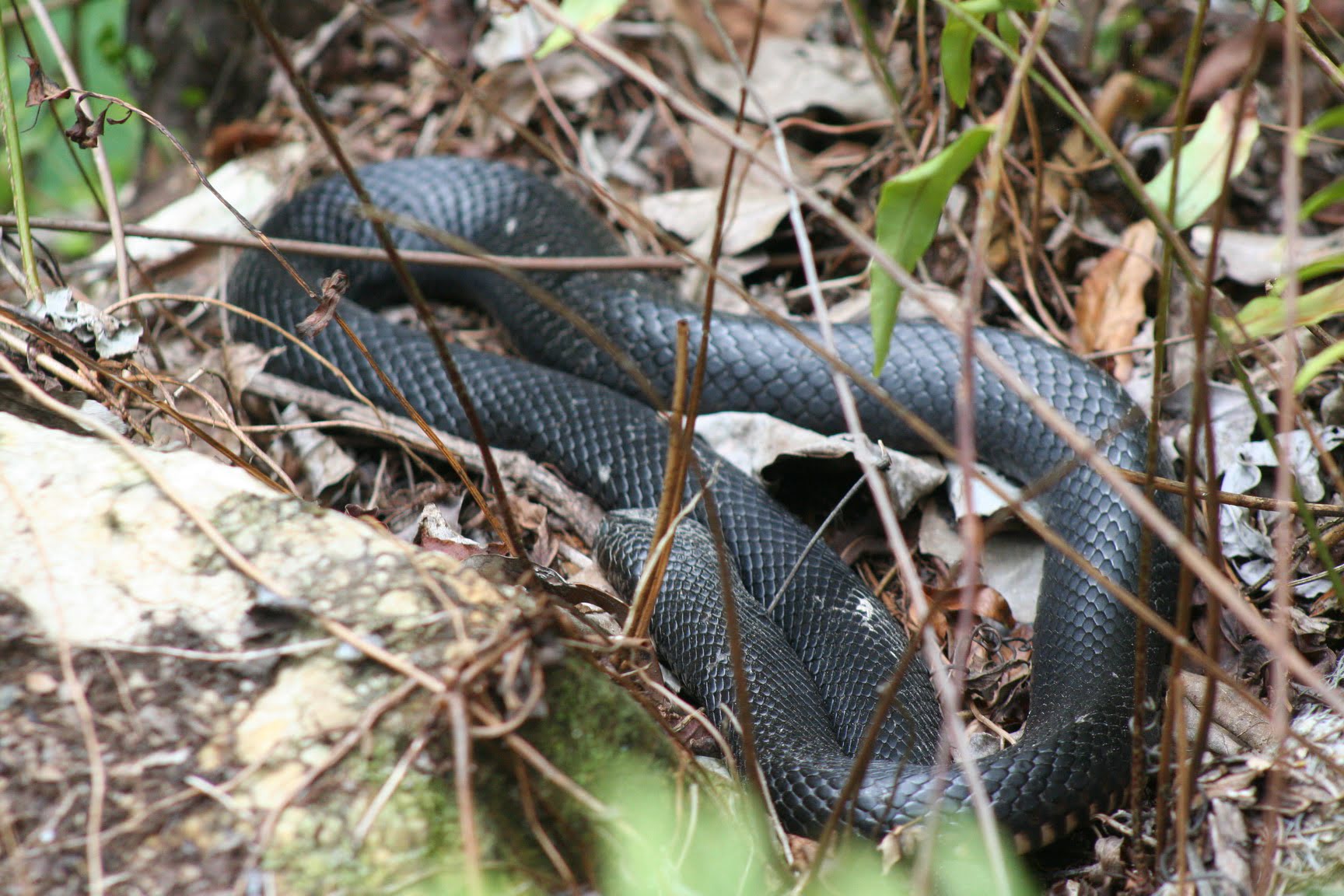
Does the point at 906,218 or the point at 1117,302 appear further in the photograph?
the point at 1117,302

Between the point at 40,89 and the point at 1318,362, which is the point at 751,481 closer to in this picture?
the point at 1318,362

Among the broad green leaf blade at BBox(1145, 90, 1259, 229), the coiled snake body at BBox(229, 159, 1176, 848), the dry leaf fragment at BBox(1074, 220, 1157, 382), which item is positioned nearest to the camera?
the broad green leaf blade at BBox(1145, 90, 1259, 229)

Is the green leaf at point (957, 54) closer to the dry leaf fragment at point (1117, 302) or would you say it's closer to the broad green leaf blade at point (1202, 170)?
the broad green leaf blade at point (1202, 170)

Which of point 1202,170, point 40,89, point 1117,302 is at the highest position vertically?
point 1117,302

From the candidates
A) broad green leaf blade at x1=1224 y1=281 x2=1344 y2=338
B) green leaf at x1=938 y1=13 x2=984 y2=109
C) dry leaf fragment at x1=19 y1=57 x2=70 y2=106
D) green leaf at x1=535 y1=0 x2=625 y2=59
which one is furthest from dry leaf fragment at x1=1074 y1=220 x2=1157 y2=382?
dry leaf fragment at x1=19 y1=57 x2=70 y2=106

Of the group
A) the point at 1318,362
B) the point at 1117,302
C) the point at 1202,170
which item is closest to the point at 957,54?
the point at 1202,170

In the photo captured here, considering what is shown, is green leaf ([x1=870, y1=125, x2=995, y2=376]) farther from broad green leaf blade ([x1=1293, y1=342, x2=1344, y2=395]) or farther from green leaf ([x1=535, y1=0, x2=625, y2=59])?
broad green leaf blade ([x1=1293, y1=342, x2=1344, y2=395])

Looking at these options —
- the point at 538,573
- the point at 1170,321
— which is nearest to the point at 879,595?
the point at 538,573

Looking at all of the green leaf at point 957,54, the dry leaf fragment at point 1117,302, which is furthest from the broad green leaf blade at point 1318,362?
the dry leaf fragment at point 1117,302
